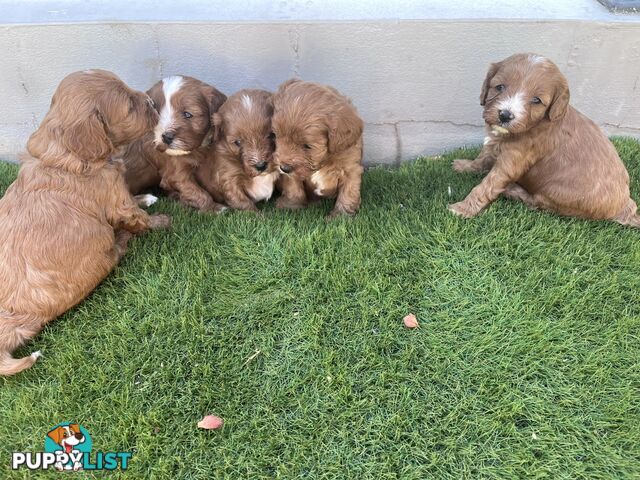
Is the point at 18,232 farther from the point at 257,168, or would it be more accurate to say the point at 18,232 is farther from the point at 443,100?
the point at 443,100

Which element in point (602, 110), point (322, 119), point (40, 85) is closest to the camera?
point (322, 119)

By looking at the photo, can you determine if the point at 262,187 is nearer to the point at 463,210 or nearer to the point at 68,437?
the point at 463,210

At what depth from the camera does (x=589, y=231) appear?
4090mm

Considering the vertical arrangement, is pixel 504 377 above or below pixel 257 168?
below

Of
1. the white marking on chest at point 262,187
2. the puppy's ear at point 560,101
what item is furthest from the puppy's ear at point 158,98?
the puppy's ear at point 560,101

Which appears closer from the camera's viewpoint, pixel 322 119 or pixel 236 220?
pixel 322 119

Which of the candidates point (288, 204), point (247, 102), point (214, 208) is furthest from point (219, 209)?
point (247, 102)

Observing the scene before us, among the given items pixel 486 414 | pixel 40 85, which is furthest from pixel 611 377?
pixel 40 85

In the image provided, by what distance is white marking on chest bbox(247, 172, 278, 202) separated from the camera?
4355 mm

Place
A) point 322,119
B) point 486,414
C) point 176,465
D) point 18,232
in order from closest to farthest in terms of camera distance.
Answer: point 176,465
point 486,414
point 18,232
point 322,119

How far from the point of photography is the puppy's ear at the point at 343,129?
3.63m

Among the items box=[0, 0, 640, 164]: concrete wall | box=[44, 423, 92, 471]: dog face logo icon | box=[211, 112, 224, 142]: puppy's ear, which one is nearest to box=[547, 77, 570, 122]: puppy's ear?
box=[0, 0, 640, 164]: concrete wall

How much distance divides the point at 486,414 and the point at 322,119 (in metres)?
2.35

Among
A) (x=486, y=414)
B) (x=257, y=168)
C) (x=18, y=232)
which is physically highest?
(x=257, y=168)
